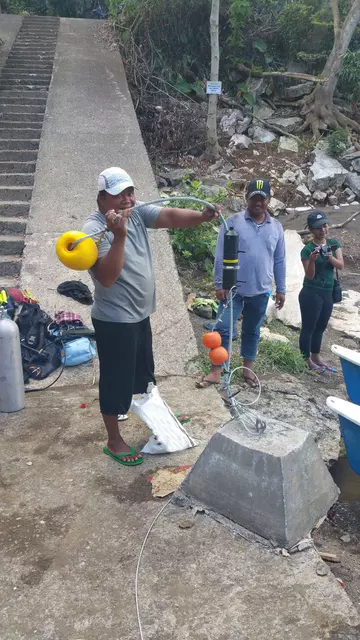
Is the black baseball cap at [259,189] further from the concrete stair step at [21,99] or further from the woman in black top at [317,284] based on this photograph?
the concrete stair step at [21,99]

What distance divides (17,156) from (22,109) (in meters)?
1.89

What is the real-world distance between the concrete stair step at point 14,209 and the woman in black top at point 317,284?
11.6ft

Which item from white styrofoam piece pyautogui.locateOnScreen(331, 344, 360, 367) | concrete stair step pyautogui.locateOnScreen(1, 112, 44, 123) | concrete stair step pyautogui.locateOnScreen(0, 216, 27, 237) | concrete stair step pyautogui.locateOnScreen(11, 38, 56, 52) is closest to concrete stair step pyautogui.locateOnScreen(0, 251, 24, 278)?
concrete stair step pyautogui.locateOnScreen(0, 216, 27, 237)

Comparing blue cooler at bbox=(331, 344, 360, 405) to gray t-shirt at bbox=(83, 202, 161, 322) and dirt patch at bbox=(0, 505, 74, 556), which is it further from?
dirt patch at bbox=(0, 505, 74, 556)

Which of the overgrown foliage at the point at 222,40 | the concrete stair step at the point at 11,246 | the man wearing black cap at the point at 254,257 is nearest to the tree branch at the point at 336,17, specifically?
the overgrown foliage at the point at 222,40

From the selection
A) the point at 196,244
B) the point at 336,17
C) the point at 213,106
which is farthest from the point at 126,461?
the point at 336,17

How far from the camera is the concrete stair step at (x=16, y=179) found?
7.62m

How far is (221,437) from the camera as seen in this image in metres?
3.09

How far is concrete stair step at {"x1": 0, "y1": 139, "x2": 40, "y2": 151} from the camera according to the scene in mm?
8570

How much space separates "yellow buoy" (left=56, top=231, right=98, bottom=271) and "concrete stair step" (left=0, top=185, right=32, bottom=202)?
186 inches

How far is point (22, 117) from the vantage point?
953 centimetres

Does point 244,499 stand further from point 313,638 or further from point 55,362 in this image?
point 55,362

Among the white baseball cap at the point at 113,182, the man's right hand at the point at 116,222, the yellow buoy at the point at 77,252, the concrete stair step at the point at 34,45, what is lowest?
the concrete stair step at the point at 34,45

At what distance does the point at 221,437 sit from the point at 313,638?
1029mm
